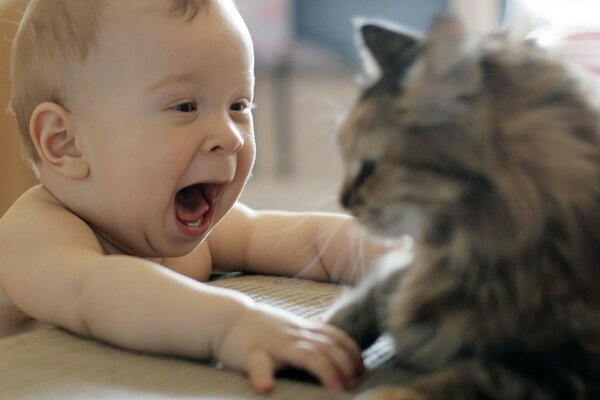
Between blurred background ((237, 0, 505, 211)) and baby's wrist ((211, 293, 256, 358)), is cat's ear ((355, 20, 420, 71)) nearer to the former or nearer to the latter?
baby's wrist ((211, 293, 256, 358))

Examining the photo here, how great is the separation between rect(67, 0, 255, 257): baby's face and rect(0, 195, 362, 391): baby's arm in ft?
0.29

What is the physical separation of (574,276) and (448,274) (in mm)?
77

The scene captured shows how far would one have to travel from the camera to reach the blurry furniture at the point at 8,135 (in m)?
1.25

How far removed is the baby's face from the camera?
83 centimetres

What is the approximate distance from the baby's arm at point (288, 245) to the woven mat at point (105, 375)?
0.34 meters

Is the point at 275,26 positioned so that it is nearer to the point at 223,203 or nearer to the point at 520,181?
the point at 223,203

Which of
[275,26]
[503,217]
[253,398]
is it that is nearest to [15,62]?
[253,398]

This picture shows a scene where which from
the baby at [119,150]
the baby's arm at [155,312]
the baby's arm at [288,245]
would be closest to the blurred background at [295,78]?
the baby's arm at [288,245]

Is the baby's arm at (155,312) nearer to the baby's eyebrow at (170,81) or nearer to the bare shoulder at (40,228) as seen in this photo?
the bare shoulder at (40,228)

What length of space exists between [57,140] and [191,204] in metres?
0.17

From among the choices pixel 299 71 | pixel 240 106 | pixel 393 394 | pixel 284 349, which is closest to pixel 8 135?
pixel 240 106

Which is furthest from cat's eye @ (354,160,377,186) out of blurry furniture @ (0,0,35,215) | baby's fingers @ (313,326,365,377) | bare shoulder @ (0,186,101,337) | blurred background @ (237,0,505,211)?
blurred background @ (237,0,505,211)

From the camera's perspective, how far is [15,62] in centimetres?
93

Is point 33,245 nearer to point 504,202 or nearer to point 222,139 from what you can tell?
point 222,139
